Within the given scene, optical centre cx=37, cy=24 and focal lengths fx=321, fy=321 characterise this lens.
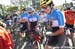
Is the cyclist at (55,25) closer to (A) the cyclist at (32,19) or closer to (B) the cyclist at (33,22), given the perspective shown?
(B) the cyclist at (33,22)

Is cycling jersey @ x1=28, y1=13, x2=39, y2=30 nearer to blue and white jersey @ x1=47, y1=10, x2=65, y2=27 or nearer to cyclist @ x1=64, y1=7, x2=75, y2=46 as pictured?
cyclist @ x1=64, y1=7, x2=75, y2=46

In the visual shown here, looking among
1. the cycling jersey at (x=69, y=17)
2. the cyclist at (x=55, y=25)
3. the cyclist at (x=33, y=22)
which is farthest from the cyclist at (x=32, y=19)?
the cyclist at (x=55, y=25)

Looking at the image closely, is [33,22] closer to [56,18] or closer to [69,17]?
[69,17]

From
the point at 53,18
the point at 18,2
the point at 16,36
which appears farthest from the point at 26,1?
the point at 53,18

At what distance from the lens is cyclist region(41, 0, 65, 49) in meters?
5.46

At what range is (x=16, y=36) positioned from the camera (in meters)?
11.4

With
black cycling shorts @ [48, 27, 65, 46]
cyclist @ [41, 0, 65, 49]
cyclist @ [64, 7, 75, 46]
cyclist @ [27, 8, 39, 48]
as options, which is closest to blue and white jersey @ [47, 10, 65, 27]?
cyclist @ [41, 0, 65, 49]

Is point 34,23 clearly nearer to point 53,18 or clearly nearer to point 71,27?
point 71,27

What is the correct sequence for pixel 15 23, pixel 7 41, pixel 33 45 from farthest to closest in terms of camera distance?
1. pixel 15 23
2. pixel 33 45
3. pixel 7 41

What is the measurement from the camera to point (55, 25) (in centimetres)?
576

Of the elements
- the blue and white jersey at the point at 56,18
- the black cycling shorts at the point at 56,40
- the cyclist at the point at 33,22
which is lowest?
the cyclist at the point at 33,22

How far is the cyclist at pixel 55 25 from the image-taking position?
5461 mm

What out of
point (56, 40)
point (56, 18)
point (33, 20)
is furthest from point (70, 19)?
point (56, 40)

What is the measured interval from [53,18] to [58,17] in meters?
0.12
